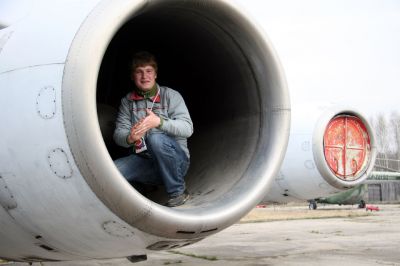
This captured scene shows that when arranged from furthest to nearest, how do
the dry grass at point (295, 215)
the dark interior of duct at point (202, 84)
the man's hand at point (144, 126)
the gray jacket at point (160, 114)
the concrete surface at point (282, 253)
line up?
the dry grass at point (295, 215) < the concrete surface at point (282, 253) < the dark interior of duct at point (202, 84) < the gray jacket at point (160, 114) < the man's hand at point (144, 126)

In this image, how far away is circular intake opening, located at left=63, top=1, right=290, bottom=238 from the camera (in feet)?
7.38

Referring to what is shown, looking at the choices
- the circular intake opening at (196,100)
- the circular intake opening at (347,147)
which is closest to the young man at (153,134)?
the circular intake opening at (196,100)

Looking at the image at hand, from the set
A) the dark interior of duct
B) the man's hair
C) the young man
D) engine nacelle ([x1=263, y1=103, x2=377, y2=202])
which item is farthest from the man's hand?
engine nacelle ([x1=263, y1=103, x2=377, y2=202])

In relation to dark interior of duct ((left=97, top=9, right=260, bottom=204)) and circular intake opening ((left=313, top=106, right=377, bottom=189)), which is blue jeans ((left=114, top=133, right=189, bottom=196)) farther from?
circular intake opening ((left=313, top=106, right=377, bottom=189))

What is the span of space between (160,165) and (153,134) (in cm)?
17

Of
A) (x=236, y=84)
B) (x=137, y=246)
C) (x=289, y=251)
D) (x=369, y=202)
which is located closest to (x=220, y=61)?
(x=236, y=84)

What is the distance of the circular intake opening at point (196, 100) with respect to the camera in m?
2.25

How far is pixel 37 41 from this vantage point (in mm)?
2506

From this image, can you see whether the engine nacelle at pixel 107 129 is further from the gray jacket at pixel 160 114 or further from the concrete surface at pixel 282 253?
the concrete surface at pixel 282 253

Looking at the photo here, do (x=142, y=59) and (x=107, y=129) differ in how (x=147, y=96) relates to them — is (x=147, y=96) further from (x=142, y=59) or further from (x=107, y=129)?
(x=107, y=129)

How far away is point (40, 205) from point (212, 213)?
2.64 ft

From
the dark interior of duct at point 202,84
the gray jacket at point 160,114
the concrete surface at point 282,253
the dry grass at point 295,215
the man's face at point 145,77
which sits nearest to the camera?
the gray jacket at point 160,114

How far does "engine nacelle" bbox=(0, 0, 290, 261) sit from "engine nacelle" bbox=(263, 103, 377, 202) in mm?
1763

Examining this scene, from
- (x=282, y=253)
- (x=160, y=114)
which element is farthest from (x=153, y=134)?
(x=282, y=253)
